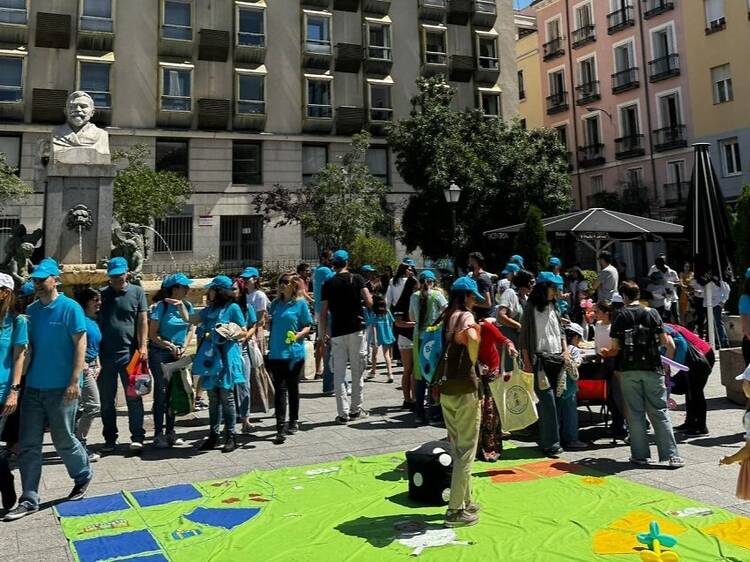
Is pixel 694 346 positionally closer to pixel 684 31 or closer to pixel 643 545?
pixel 643 545

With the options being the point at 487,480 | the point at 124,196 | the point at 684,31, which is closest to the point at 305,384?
the point at 487,480

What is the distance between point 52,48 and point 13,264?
62.6 feet

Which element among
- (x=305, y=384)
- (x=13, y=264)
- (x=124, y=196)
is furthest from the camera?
(x=124, y=196)

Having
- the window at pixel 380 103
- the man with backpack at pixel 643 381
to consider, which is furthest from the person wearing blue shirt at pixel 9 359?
the window at pixel 380 103

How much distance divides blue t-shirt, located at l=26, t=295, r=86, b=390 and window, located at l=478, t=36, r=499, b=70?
34.9m

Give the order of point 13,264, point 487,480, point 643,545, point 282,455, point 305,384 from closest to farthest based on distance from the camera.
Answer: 1. point 643,545
2. point 487,480
3. point 282,455
4. point 305,384
5. point 13,264

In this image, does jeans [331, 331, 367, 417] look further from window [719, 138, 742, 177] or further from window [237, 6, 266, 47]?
window [719, 138, 742, 177]

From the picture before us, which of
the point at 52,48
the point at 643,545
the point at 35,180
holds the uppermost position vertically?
the point at 52,48

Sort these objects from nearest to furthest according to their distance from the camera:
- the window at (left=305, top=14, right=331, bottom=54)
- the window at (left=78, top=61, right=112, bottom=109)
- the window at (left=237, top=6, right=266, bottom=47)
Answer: the window at (left=78, top=61, right=112, bottom=109) < the window at (left=237, top=6, right=266, bottom=47) < the window at (left=305, top=14, right=331, bottom=54)

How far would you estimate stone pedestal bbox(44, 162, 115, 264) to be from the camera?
45.6ft

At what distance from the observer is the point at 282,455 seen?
6578 mm

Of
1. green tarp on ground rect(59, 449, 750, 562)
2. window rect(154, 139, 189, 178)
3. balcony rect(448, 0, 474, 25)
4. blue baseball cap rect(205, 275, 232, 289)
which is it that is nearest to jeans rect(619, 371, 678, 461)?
green tarp on ground rect(59, 449, 750, 562)

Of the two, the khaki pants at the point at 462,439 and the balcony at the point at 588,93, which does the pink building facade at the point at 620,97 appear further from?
the khaki pants at the point at 462,439

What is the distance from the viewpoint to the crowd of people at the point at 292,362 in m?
4.78
